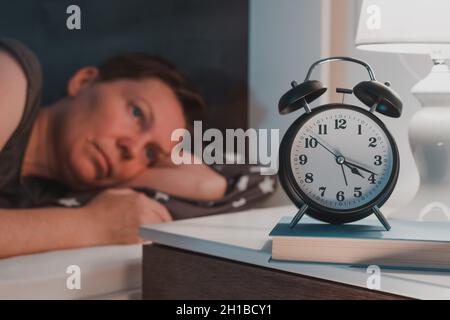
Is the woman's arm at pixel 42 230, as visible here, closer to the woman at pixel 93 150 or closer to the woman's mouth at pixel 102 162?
the woman at pixel 93 150

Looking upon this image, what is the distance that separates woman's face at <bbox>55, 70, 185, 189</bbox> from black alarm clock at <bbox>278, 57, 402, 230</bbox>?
0.72 meters

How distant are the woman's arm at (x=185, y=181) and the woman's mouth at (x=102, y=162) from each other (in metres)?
0.07

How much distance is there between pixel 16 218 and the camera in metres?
1.32

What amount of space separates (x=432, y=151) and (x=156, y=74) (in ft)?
2.64

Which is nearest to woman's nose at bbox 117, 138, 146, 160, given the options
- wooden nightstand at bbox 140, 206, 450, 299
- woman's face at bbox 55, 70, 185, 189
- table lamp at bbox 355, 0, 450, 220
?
woman's face at bbox 55, 70, 185, 189

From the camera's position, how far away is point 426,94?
4.27ft

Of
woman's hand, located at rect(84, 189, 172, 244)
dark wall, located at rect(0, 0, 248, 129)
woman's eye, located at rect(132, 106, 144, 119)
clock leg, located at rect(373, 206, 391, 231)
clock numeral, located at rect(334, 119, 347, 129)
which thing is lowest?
woman's hand, located at rect(84, 189, 172, 244)

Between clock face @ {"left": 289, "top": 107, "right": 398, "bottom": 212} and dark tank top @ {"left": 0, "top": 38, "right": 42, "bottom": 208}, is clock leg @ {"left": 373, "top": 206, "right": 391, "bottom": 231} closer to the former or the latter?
clock face @ {"left": 289, "top": 107, "right": 398, "bottom": 212}

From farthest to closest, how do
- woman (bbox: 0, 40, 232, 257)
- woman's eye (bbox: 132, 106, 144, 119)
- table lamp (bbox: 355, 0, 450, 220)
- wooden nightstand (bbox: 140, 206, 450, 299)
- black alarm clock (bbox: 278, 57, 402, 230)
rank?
woman's eye (bbox: 132, 106, 144, 119), woman (bbox: 0, 40, 232, 257), table lamp (bbox: 355, 0, 450, 220), black alarm clock (bbox: 278, 57, 402, 230), wooden nightstand (bbox: 140, 206, 450, 299)

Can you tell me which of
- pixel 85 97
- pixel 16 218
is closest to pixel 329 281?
pixel 16 218

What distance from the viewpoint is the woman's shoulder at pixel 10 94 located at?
4.75 ft

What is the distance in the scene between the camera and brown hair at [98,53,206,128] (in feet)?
5.65
